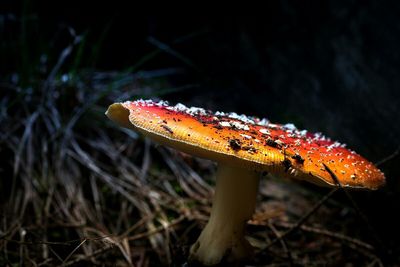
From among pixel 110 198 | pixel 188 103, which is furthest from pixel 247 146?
pixel 188 103

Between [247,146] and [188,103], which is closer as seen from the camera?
[247,146]

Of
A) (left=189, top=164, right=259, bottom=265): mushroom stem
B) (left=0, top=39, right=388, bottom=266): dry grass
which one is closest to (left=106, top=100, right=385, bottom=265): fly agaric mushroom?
(left=189, top=164, right=259, bottom=265): mushroom stem

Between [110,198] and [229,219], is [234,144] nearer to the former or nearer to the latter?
[229,219]

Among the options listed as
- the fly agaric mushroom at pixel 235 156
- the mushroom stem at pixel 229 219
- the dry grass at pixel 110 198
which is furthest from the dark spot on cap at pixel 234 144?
the dry grass at pixel 110 198

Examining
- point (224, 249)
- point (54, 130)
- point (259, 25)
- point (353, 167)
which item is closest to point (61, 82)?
point (54, 130)

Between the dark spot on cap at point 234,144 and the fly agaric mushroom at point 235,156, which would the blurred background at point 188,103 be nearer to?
the fly agaric mushroom at point 235,156
